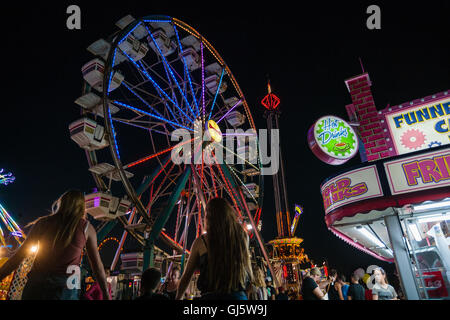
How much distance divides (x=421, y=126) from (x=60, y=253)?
291 inches

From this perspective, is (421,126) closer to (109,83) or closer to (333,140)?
(333,140)

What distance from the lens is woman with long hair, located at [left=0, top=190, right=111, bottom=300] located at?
1734mm

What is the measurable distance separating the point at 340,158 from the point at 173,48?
30.6 feet

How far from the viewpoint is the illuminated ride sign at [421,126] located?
6.34m

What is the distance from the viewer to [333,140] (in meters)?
6.58

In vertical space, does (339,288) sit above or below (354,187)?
below

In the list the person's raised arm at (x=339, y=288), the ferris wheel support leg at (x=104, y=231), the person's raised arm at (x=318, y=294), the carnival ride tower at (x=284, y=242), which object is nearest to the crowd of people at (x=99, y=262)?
the person's raised arm at (x=318, y=294)

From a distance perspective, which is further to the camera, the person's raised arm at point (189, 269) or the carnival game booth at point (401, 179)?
the carnival game booth at point (401, 179)

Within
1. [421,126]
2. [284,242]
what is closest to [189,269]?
[421,126]

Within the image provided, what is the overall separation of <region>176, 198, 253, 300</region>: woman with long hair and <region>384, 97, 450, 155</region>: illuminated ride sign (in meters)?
6.05

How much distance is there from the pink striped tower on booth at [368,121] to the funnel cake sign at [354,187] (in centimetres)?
139

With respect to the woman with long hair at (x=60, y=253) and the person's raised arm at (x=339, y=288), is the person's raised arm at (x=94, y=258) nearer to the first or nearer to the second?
the woman with long hair at (x=60, y=253)

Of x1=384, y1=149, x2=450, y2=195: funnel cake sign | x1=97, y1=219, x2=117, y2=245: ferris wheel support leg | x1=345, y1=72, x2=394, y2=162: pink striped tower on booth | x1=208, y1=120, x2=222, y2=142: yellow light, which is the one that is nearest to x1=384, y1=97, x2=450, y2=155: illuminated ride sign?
x1=345, y1=72, x2=394, y2=162: pink striped tower on booth

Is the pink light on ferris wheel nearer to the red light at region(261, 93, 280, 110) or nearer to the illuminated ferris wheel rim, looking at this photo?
the red light at region(261, 93, 280, 110)
